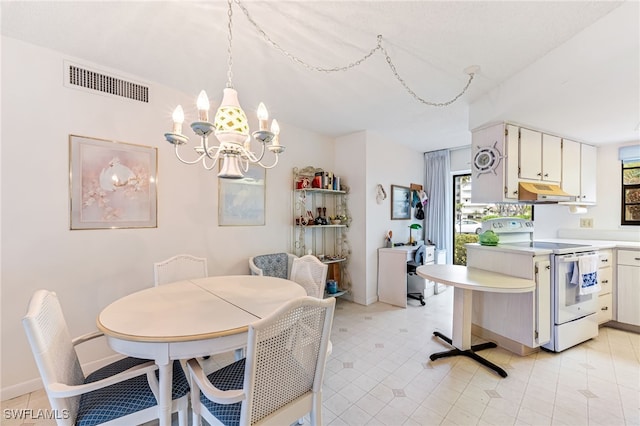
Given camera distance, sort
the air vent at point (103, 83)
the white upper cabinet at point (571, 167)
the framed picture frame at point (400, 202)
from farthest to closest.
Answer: the framed picture frame at point (400, 202), the white upper cabinet at point (571, 167), the air vent at point (103, 83)

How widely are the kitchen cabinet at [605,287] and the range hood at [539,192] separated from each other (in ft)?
2.53

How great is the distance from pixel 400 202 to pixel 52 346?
4.30 meters

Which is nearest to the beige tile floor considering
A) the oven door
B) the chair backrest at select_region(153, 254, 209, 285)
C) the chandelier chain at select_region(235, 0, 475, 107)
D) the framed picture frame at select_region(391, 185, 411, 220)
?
the oven door

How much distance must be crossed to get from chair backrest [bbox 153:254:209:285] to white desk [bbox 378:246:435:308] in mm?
2526

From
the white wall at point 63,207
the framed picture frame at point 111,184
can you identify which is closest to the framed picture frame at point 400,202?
the white wall at point 63,207

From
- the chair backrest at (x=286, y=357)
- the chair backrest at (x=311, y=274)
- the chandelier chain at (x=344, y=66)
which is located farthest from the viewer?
the chair backrest at (x=311, y=274)

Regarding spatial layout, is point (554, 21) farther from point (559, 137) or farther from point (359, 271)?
point (359, 271)

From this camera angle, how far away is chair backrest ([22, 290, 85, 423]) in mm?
1082

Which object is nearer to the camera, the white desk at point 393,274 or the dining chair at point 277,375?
the dining chair at point 277,375

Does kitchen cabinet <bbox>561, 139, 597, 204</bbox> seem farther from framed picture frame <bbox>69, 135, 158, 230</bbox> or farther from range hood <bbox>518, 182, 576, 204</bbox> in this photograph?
framed picture frame <bbox>69, 135, 158, 230</bbox>

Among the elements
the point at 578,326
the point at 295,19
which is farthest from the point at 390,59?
the point at 578,326

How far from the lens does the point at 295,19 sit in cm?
170

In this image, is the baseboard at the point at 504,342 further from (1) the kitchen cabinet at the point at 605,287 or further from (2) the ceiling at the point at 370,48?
(2) the ceiling at the point at 370,48

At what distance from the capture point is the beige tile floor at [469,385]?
1.73 metres
